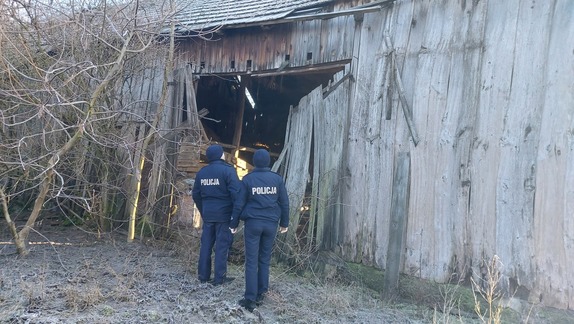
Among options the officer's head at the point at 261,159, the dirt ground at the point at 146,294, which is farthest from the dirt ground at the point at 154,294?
the officer's head at the point at 261,159

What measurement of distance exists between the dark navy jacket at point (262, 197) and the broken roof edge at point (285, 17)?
275 cm

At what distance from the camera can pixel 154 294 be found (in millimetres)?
5734

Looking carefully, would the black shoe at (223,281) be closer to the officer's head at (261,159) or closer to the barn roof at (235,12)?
the officer's head at (261,159)

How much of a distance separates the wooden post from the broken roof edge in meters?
2.19

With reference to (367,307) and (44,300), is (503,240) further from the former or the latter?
(44,300)

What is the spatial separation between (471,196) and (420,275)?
3.88 ft

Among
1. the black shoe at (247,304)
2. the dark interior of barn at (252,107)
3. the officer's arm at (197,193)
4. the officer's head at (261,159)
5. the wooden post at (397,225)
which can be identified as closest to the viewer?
the black shoe at (247,304)

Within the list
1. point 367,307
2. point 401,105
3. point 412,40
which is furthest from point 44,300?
point 412,40

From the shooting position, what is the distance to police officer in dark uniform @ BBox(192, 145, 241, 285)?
6375mm

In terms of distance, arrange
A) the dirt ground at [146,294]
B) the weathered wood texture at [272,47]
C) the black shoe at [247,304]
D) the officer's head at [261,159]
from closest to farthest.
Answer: the dirt ground at [146,294], the black shoe at [247,304], the officer's head at [261,159], the weathered wood texture at [272,47]

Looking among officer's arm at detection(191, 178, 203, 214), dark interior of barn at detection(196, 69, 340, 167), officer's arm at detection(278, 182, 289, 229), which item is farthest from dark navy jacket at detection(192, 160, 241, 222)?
dark interior of barn at detection(196, 69, 340, 167)

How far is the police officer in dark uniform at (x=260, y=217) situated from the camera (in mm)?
5758

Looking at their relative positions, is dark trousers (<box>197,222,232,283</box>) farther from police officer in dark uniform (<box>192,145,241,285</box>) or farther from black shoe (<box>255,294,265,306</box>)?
black shoe (<box>255,294,265,306</box>)

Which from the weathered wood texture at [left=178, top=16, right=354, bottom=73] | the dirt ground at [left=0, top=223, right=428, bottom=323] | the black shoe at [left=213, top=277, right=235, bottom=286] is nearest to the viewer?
the dirt ground at [left=0, top=223, right=428, bottom=323]
